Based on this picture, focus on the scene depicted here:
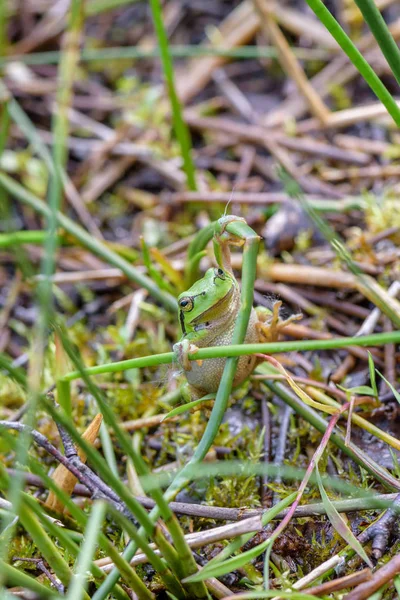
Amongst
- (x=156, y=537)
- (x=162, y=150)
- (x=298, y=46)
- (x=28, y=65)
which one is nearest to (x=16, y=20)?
(x=28, y=65)

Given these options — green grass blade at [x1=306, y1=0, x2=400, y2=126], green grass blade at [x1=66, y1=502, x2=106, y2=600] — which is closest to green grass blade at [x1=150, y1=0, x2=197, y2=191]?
green grass blade at [x1=306, y1=0, x2=400, y2=126]

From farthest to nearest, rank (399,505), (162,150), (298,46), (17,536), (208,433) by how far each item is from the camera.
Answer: (298,46), (162,150), (17,536), (399,505), (208,433)

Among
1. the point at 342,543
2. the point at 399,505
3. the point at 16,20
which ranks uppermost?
the point at 16,20

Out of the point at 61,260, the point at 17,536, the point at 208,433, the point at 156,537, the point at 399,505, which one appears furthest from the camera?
the point at 61,260

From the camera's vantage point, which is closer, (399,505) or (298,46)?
(399,505)

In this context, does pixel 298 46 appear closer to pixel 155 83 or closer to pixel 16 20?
pixel 155 83

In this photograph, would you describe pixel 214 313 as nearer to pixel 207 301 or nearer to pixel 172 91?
pixel 207 301

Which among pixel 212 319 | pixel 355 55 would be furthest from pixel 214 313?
pixel 355 55
